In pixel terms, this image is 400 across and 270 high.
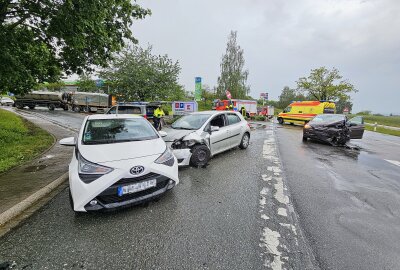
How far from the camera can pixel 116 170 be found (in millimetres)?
3078

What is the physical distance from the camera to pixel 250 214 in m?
3.36

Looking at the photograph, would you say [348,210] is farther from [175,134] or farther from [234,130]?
[234,130]

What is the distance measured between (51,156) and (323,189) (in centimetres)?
747

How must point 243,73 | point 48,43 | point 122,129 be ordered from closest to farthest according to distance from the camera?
point 122,129, point 48,43, point 243,73

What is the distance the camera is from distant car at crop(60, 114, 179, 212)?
297cm

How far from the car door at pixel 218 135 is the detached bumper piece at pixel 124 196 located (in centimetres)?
316

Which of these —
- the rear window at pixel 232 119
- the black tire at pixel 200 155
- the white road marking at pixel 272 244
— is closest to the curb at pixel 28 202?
the black tire at pixel 200 155

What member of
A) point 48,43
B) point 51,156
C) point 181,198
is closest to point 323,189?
point 181,198

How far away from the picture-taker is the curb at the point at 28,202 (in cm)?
312

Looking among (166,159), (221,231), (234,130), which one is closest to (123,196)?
(166,159)

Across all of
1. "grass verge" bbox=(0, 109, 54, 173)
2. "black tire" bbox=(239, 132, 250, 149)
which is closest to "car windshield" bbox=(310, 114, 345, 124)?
"black tire" bbox=(239, 132, 250, 149)

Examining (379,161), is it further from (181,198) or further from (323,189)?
(181,198)

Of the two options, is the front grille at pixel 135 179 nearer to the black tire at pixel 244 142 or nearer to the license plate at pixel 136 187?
the license plate at pixel 136 187

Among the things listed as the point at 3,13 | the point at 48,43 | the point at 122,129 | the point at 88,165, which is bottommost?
the point at 88,165
